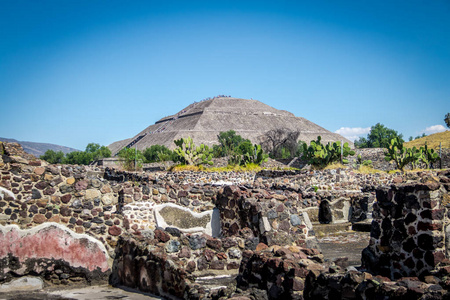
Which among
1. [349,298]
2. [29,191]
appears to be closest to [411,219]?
[349,298]

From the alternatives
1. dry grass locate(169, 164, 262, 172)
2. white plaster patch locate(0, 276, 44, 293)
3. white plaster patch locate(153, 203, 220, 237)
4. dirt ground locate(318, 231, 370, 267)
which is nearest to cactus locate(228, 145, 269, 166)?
dry grass locate(169, 164, 262, 172)

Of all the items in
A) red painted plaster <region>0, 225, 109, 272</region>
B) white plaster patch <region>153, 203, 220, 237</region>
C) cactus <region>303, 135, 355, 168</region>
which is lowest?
red painted plaster <region>0, 225, 109, 272</region>

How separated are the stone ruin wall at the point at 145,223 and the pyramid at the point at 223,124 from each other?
82.6 meters

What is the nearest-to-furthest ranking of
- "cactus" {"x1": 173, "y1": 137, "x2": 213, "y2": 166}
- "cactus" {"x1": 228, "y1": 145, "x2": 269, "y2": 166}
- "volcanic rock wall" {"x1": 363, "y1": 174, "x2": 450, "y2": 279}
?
"volcanic rock wall" {"x1": 363, "y1": 174, "x2": 450, "y2": 279}
"cactus" {"x1": 173, "y1": 137, "x2": 213, "y2": 166}
"cactus" {"x1": 228, "y1": 145, "x2": 269, "y2": 166}

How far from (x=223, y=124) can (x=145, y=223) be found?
9717 centimetres

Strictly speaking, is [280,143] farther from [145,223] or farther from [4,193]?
[4,193]

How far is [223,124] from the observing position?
104562 millimetres

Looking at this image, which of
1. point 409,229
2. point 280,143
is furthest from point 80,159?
point 409,229

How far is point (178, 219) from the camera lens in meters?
7.85

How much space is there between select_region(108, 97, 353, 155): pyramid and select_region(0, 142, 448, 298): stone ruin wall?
3252 inches

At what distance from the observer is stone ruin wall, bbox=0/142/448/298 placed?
18.7 feet

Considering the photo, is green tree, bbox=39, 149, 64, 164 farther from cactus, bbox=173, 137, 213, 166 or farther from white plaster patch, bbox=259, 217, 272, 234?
white plaster patch, bbox=259, 217, 272, 234

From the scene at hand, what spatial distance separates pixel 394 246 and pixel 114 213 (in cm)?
405

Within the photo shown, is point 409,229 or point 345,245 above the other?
point 409,229
